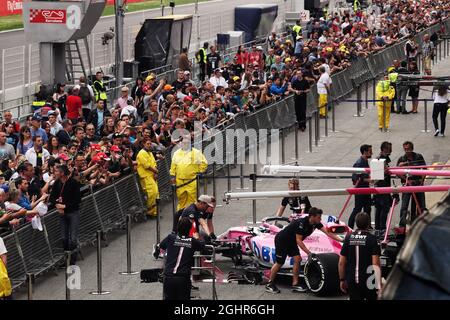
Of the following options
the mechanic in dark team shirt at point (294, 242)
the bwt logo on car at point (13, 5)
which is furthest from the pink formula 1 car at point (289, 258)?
the bwt logo on car at point (13, 5)

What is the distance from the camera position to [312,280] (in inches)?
584

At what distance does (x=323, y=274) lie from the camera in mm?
14547

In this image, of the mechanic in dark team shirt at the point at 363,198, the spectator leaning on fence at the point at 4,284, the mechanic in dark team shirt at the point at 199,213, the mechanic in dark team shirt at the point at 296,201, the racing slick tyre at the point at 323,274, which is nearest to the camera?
the spectator leaning on fence at the point at 4,284

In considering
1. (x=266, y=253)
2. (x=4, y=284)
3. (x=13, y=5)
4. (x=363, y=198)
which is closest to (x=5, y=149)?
(x=266, y=253)

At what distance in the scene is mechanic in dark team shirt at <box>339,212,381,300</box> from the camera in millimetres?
12805

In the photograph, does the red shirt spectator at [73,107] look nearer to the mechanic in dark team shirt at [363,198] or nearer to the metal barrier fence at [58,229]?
the metal barrier fence at [58,229]

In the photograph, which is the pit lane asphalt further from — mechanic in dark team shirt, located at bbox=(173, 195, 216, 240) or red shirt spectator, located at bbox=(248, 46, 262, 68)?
red shirt spectator, located at bbox=(248, 46, 262, 68)

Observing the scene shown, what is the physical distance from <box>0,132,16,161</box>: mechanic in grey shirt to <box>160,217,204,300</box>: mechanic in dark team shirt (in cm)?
683

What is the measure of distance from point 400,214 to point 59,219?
5.66m

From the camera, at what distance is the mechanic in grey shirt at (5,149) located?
751 inches

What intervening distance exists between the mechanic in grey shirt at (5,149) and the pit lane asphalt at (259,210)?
6.85ft
